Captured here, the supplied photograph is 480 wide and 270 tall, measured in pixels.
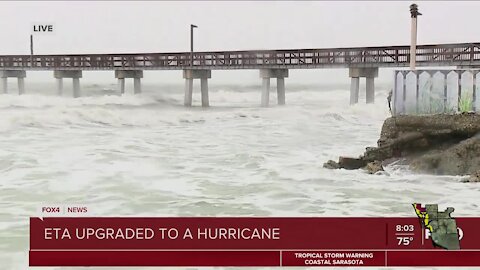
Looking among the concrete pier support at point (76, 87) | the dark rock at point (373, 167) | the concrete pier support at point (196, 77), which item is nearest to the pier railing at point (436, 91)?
the dark rock at point (373, 167)

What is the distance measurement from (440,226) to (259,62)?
21.8 meters

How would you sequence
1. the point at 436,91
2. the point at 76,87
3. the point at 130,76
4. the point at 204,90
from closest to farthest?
the point at 436,91 < the point at 204,90 < the point at 130,76 < the point at 76,87

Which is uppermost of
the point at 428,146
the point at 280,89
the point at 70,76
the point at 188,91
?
the point at 70,76

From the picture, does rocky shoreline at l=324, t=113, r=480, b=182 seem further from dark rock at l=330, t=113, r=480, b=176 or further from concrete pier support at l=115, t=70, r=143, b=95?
concrete pier support at l=115, t=70, r=143, b=95

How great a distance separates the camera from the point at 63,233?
Result: 334 centimetres

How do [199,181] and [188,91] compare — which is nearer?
[199,181]

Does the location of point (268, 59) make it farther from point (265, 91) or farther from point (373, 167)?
point (373, 167)

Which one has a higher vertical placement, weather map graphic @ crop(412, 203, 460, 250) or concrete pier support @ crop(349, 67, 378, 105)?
concrete pier support @ crop(349, 67, 378, 105)

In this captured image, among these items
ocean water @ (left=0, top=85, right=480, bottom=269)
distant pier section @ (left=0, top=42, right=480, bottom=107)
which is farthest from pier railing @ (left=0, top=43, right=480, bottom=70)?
ocean water @ (left=0, top=85, right=480, bottom=269)

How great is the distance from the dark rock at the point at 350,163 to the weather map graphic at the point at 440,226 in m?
4.67

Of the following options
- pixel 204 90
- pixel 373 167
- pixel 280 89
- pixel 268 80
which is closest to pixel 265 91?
pixel 268 80

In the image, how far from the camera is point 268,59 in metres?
24.3

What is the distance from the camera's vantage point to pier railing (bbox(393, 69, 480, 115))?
7.25 m

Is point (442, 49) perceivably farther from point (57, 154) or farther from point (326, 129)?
point (57, 154)
